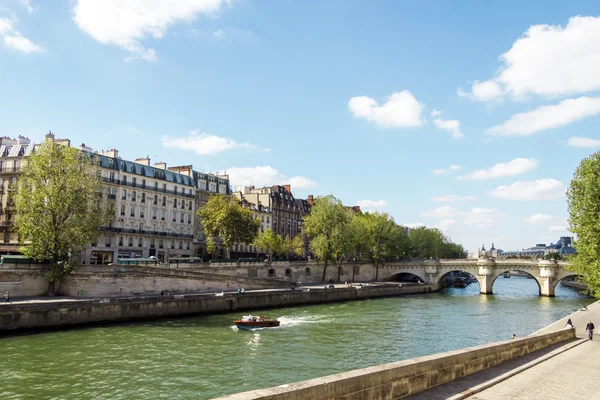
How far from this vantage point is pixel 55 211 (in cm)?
4275

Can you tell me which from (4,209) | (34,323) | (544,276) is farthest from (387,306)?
(4,209)

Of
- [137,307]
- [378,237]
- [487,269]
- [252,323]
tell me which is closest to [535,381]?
[252,323]

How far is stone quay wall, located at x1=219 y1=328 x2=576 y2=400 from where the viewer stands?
9.27 meters

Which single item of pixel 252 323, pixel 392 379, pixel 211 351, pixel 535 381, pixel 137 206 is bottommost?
pixel 211 351

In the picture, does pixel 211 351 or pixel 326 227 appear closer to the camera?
pixel 211 351

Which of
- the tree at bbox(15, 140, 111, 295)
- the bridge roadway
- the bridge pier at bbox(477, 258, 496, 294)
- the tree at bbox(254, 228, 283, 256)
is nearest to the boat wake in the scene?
the tree at bbox(15, 140, 111, 295)

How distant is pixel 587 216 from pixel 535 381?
25450 millimetres

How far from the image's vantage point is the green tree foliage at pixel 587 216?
3444 cm

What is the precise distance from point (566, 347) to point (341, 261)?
216 feet

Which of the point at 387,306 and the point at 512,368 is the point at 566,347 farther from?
the point at 387,306

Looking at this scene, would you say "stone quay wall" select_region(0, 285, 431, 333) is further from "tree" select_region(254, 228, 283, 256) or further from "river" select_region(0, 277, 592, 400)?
"tree" select_region(254, 228, 283, 256)

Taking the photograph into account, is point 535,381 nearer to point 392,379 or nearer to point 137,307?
point 392,379

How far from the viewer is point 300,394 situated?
927 cm

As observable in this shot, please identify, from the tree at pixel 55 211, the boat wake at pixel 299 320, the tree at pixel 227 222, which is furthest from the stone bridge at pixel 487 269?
the tree at pixel 55 211
